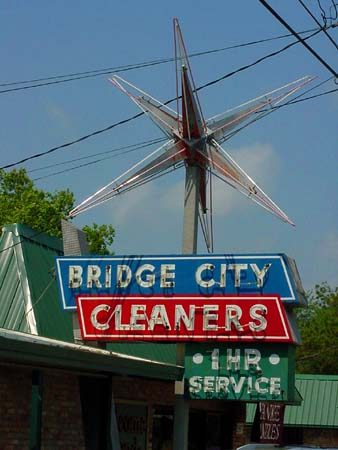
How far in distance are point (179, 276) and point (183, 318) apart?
0.84 m

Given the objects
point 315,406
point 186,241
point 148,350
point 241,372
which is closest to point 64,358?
point 241,372

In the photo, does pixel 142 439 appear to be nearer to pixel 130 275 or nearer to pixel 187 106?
pixel 130 275

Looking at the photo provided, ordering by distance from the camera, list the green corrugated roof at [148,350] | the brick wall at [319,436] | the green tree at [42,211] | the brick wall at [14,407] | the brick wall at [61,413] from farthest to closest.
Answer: the green tree at [42,211], the brick wall at [319,436], the green corrugated roof at [148,350], the brick wall at [61,413], the brick wall at [14,407]

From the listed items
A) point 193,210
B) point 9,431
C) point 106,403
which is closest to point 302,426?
point 193,210

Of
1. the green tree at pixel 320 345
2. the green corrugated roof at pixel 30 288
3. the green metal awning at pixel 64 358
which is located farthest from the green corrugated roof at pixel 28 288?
the green tree at pixel 320 345

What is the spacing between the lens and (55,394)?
57.2 feet

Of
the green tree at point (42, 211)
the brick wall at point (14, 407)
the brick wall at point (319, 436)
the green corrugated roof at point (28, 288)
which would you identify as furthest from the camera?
the green tree at point (42, 211)

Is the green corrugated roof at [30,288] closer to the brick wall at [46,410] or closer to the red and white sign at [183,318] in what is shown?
the red and white sign at [183,318]

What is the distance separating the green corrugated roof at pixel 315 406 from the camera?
135ft

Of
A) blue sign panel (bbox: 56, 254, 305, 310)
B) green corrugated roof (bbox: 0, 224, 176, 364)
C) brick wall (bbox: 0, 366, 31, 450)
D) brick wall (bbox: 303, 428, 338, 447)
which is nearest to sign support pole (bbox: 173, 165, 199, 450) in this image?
blue sign panel (bbox: 56, 254, 305, 310)

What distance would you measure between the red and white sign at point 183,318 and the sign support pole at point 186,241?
727mm

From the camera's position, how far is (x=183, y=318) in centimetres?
2061

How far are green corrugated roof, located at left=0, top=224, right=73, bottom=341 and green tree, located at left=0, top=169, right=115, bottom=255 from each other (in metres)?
32.6

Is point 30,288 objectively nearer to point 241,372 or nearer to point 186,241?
point 186,241
